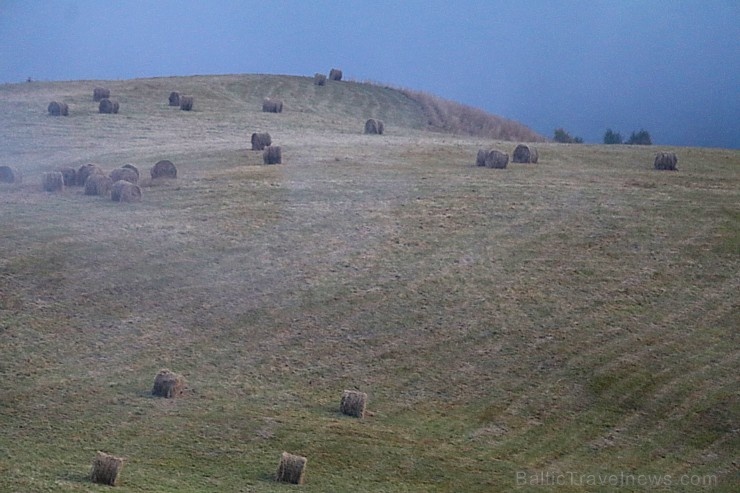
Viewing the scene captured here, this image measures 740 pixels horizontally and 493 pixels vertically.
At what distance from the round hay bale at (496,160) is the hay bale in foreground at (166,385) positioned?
2024 centimetres

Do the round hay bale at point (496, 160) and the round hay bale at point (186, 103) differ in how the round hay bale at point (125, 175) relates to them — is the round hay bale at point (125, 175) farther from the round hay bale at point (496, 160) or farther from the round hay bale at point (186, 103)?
the round hay bale at point (186, 103)

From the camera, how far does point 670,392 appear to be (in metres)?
18.3

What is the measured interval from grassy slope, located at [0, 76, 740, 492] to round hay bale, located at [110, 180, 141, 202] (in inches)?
15.7

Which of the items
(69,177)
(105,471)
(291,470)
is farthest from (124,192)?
(105,471)

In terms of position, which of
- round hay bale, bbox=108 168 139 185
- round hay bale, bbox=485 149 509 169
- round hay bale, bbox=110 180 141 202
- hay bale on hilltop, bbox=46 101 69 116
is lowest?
round hay bale, bbox=110 180 141 202

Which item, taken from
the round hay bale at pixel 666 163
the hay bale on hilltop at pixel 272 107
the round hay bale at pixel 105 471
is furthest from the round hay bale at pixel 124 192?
the hay bale on hilltop at pixel 272 107

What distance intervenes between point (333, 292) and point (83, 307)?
5143mm

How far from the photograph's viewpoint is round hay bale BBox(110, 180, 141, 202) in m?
27.4

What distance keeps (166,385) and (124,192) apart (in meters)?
12.3

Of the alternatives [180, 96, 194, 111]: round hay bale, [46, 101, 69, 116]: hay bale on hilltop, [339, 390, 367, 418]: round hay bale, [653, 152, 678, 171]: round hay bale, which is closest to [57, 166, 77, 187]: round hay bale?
[339, 390, 367, 418]: round hay bale

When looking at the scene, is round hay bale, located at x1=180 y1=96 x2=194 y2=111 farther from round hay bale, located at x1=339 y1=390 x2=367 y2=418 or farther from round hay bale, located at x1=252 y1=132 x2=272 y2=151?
round hay bale, located at x1=339 y1=390 x2=367 y2=418

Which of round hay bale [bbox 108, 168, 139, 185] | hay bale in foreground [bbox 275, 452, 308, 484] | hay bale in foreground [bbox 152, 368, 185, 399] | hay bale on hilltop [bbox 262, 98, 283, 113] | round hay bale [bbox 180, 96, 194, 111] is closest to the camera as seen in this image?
hay bale in foreground [bbox 275, 452, 308, 484]

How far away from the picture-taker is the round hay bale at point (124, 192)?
2742 centimetres

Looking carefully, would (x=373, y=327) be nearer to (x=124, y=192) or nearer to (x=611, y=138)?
(x=124, y=192)
